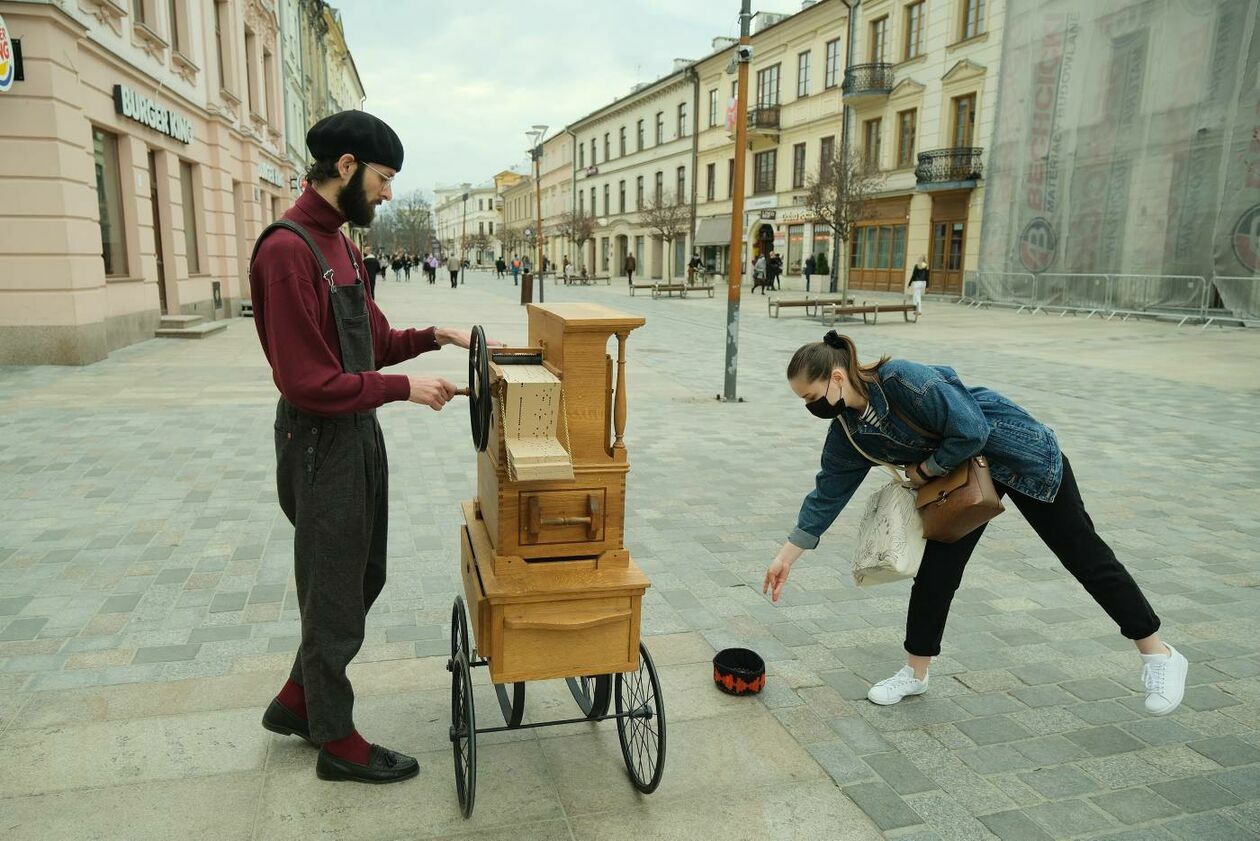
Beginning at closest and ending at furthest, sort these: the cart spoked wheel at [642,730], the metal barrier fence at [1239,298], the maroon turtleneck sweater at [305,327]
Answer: the maroon turtleneck sweater at [305,327] → the cart spoked wheel at [642,730] → the metal barrier fence at [1239,298]

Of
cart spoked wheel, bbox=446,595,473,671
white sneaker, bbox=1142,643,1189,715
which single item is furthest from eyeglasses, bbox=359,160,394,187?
white sneaker, bbox=1142,643,1189,715

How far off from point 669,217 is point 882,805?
4301 centimetres

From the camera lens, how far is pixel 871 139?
3375 cm

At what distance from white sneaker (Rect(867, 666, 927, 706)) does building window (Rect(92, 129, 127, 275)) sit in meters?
13.0

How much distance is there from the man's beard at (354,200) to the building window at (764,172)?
3976cm

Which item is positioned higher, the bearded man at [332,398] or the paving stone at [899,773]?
the bearded man at [332,398]

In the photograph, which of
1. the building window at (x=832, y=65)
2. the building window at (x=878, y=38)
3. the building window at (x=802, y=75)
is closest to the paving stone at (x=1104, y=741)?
the building window at (x=878, y=38)

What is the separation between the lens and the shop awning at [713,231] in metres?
44.2

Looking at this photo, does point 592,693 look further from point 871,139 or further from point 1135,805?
point 871,139

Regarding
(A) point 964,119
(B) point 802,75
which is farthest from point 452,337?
(B) point 802,75

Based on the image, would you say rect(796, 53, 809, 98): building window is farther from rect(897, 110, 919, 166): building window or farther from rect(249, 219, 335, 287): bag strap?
rect(249, 219, 335, 287): bag strap

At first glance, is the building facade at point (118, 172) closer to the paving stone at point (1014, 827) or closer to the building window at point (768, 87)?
the paving stone at point (1014, 827)

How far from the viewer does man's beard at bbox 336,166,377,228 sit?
2602mm

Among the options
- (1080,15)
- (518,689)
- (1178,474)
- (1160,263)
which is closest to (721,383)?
(1178,474)
